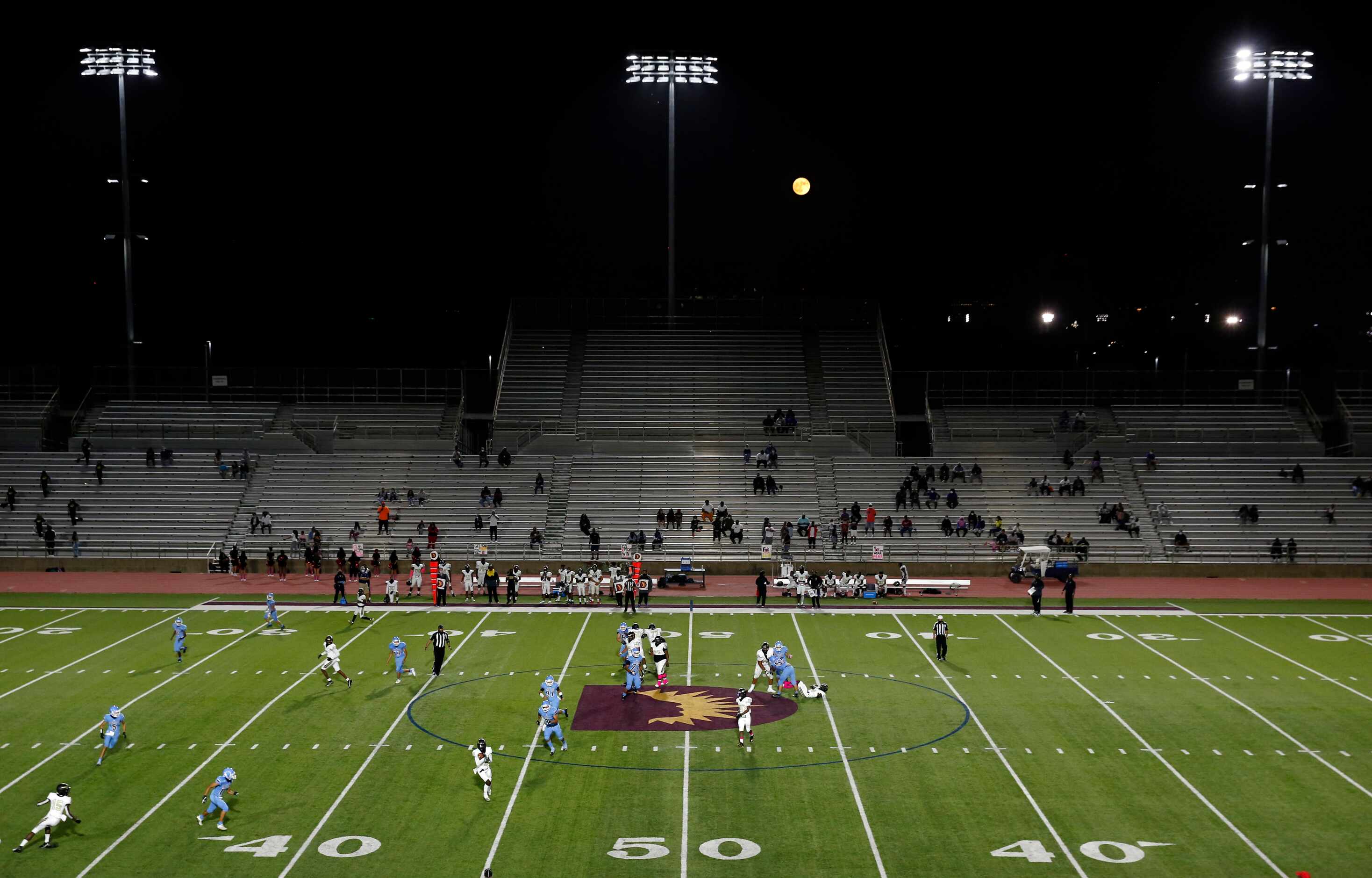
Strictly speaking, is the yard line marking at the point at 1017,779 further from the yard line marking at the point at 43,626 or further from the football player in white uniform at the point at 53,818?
the yard line marking at the point at 43,626

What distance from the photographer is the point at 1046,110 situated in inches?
2191

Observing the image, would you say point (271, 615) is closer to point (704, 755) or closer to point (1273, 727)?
point (704, 755)

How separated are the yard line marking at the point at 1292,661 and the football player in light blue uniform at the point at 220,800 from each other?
829 inches

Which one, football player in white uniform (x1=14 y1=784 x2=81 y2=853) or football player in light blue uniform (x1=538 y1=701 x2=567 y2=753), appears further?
football player in light blue uniform (x1=538 y1=701 x2=567 y2=753)

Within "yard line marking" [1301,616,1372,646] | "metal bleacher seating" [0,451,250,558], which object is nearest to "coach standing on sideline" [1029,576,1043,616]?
"yard line marking" [1301,616,1372,646]

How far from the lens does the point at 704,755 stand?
789 inches

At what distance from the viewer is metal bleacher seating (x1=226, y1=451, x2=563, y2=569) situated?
43656 millimetres

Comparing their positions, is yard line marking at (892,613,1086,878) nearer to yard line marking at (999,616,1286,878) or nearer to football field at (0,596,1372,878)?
football field at (0,596,1372,878)

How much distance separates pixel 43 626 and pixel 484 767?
63.3 feet

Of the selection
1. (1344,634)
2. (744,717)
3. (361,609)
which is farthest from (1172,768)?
(361,609)

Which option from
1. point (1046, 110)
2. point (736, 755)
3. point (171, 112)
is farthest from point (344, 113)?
point (736, 755)

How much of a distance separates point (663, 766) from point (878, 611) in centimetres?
1651

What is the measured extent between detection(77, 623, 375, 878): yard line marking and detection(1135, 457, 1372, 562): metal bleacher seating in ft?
108

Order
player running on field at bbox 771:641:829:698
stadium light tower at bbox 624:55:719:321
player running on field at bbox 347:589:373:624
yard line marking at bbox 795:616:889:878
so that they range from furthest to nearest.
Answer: stadium light tower at bbox 624:55:719:321
player running on field at bbox 347:589:373:624
player running on field at bbox 771:641:829:698
yard line marking at bbox 795:616:889:878
